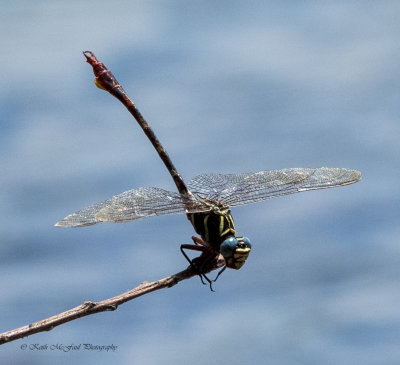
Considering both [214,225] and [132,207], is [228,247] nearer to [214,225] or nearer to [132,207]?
[214,225]

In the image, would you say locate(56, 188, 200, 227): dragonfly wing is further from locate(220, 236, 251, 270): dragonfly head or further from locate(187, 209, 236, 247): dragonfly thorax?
locate(220, 236, 251, 270): dragonfly head

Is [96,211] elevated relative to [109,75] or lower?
lower

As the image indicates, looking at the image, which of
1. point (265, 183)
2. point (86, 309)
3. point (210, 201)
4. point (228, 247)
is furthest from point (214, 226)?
point (86, 309)

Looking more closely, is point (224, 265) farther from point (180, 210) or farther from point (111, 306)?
point (111, 306)

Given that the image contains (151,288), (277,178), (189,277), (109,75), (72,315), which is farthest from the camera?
(109,75)

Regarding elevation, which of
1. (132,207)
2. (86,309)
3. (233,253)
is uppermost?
(132,207)

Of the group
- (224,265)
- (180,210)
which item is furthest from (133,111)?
(224,265)

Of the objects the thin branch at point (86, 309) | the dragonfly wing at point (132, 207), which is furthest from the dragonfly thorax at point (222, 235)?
the thin branch at point (86, 309)
